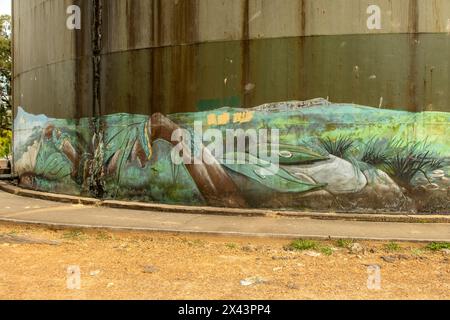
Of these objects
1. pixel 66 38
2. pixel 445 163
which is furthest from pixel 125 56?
pixel 445 163

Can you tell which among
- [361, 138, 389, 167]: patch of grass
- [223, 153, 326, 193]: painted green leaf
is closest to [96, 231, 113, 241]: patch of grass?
[223, 153, 326, 193]: painted green leaf

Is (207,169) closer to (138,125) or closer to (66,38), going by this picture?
(138,125)

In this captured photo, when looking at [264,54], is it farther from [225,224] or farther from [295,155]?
[225,224]

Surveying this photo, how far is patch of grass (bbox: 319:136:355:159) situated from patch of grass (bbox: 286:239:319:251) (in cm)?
267

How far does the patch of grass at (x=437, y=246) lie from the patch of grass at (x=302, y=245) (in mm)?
1743

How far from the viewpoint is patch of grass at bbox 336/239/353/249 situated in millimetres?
7863

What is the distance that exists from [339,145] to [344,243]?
8.96ft

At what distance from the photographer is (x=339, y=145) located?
33.1 feet

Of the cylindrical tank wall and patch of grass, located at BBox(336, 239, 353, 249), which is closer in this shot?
patch of grass, located at BBox(336, 239, 353, 249)

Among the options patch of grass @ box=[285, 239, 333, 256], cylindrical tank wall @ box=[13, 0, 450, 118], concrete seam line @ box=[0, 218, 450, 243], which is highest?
cylindrical tank wall @ box=[13, 0, 450, 118]

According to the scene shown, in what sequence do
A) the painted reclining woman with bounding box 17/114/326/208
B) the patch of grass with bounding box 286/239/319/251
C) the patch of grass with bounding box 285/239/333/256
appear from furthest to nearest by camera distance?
the painted reclining woman with bounding box 17/114/326/208 < the patch of grass with bounding box 286/239/319/251 < the patch of grass with bounding box 285/239/333/256

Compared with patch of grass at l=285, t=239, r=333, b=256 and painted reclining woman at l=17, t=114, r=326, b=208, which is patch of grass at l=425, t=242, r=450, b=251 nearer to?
patch of grass at l=285, t=239, r=333, b=256

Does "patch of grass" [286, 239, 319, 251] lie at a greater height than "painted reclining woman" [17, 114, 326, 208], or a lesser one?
lesser

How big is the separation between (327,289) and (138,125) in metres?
6.87
